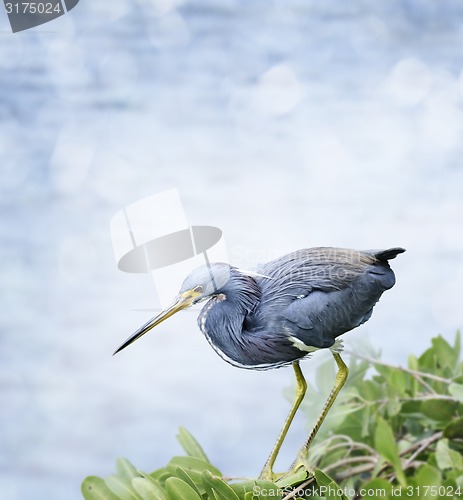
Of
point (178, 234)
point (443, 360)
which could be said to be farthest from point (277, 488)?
point (443, 360)

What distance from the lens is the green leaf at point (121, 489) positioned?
0.78 meters

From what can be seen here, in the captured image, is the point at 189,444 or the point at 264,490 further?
the point at 189,444

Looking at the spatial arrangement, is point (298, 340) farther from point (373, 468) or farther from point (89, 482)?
point (373, 468)

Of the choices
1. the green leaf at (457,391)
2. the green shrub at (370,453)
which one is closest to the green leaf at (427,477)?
the green shrub at (370,453)

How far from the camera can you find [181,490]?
0.71 meters

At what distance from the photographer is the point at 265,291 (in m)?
0.67

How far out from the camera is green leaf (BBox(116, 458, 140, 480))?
852mm

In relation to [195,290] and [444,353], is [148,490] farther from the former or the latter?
[444,353]

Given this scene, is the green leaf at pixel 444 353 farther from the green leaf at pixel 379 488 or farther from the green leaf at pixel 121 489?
the green leaf at pixel 121 489

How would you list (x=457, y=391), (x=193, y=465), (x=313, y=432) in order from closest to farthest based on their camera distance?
(x=313, y=432)
(x=193, y=465)
(x=457, y=391)

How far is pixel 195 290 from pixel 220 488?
0.64 feet

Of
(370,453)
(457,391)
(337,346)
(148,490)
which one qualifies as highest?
(337,346)

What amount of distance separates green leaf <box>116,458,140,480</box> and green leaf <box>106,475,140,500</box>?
0.16ft

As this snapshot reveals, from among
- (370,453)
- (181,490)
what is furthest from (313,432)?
(370,453)
